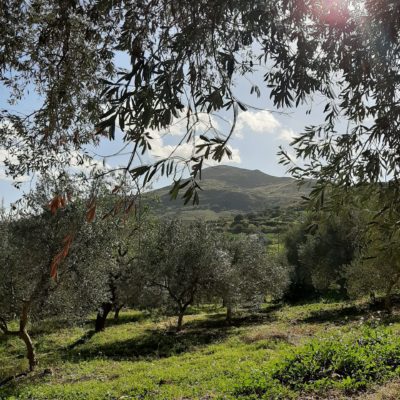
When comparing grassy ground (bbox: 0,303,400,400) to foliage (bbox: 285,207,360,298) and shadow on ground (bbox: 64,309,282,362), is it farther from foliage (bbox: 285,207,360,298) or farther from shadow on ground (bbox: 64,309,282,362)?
foliage (bbox: 285,207,360,298)

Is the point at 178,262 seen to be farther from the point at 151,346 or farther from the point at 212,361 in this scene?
the point at 212,361

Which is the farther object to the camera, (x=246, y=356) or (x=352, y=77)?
(x=246, y=356)

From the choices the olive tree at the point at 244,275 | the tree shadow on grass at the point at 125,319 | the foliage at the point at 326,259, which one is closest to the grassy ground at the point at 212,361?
the olive tree at the point at 244,275

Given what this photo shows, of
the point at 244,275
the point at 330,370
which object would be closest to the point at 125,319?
the point at 244,275

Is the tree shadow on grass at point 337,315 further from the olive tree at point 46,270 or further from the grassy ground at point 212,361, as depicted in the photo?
the olive tree at point 46,270

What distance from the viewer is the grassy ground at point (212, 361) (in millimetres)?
10531

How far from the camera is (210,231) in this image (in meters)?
33.6

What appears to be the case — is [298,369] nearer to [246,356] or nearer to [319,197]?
[246,356]

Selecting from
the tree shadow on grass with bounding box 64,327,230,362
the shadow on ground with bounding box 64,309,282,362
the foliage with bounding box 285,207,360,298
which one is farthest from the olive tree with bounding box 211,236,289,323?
the foliage with bounding box 285,207,360,298

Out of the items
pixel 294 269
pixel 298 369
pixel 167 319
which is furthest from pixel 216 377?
pixel 294 269

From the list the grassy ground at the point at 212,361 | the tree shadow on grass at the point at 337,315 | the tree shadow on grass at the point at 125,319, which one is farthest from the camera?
the tree shadow on grass at the point at 125,319

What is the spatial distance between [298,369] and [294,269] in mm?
41942

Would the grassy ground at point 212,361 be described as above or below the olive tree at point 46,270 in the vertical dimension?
below

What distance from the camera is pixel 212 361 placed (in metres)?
17.0
